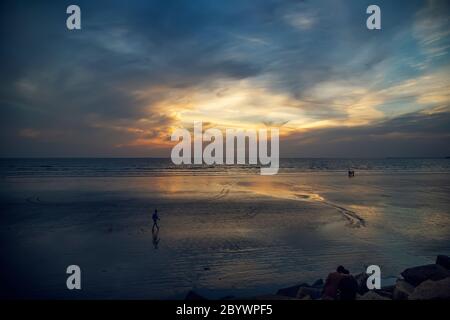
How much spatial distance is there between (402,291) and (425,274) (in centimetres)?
175

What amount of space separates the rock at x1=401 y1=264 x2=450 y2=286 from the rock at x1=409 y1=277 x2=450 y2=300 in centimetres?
133

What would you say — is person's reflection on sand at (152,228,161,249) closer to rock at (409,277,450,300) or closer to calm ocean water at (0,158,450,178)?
rock at (409,277,450,300)

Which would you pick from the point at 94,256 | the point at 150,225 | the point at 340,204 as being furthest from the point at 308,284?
the point at 340,204

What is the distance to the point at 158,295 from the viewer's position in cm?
1001

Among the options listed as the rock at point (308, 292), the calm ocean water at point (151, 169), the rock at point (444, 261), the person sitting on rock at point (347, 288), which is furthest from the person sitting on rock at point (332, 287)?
the calm ocean water at point (151, 169)

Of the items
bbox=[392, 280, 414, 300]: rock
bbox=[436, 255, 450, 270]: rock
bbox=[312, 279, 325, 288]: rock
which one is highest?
bbox=[436, 255, 450, 270]: rock

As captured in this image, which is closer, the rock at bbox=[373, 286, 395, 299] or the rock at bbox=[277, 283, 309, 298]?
the rock at bbox=[373, 286, 395, 299]

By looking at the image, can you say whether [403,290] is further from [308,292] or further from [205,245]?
[205,245]

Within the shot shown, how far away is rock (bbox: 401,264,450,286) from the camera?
9.59 metres

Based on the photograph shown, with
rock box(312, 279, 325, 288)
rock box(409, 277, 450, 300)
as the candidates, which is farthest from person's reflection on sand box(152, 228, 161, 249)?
rock box(409, 277, 450, 300)

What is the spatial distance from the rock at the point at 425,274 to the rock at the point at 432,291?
1329mm

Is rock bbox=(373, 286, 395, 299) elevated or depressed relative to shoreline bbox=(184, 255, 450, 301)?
depressed

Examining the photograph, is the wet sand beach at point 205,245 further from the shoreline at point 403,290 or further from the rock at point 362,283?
the rock at point 362,283

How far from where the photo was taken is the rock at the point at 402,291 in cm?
858
